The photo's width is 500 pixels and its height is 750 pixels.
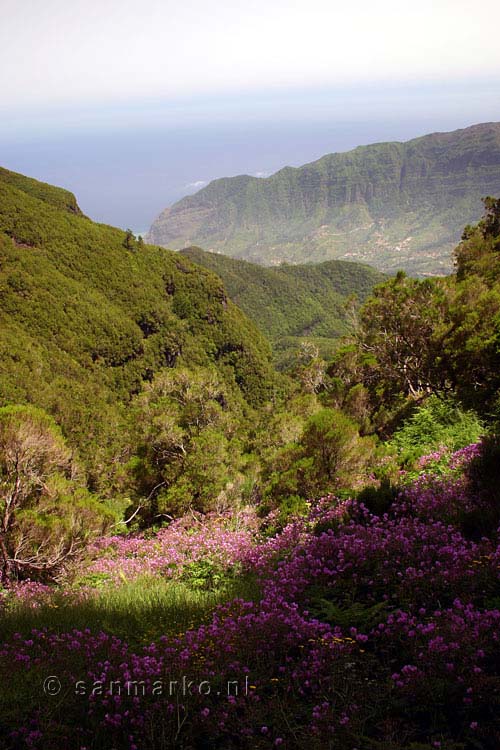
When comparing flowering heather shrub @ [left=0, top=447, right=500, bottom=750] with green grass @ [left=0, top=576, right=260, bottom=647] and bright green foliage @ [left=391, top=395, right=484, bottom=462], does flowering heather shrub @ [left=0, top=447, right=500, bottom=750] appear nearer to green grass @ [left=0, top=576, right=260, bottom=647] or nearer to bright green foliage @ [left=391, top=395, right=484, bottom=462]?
green grass @ [left=0, top=576, right=260, bottom=647]

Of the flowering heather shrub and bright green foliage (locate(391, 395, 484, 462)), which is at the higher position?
the flowering heather shrub

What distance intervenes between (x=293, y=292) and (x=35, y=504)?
564 ft

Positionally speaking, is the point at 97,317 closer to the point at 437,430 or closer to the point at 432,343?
the point at 432,343

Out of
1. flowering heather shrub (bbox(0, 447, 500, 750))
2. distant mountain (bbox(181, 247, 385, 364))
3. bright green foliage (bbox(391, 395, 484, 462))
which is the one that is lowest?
distant mountain (bbox(181, 247, 385, 364))

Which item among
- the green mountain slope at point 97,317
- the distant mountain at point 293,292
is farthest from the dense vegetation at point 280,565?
the distant mountain at point 293,292

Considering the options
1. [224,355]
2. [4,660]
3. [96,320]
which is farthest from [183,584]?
[224,355]

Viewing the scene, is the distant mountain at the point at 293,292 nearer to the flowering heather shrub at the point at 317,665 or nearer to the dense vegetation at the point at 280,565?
the dense vegetation at the point at 280,565

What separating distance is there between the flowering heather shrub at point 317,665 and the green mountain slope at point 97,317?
28.9 meters

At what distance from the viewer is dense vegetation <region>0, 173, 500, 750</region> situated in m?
2.61

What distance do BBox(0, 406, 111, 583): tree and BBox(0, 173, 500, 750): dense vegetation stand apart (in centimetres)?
3

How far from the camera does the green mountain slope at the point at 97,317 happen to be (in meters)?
47.8

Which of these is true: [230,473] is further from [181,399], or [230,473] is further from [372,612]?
[372,612]

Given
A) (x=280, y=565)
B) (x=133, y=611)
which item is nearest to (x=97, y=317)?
(x=133, y=611)

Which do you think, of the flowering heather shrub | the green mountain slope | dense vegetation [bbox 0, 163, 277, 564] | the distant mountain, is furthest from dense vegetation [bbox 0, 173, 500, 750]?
the distant mountain
